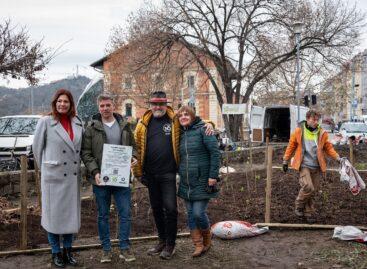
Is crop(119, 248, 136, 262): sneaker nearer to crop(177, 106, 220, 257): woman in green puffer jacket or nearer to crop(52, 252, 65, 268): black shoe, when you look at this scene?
crop(52, 252, 65, 268): black shoe

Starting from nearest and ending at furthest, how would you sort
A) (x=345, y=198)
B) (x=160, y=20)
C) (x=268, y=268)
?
1. (x=268, y=268)
2. (x=345, y=198)
3. (x=160, y=20)

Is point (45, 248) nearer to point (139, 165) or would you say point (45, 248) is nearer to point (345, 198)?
point (139, 165)

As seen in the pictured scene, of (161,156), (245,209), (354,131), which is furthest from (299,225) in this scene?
(354,131)

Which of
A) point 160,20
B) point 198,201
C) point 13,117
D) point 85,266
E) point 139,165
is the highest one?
point 160,20

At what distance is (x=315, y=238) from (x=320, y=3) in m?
21.8

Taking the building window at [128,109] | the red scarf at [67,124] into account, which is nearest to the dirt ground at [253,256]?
the red scarf at [67,124]

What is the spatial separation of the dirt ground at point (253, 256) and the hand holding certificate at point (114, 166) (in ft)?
2.96

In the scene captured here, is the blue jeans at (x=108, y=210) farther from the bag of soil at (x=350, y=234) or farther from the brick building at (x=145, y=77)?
the brick building at (x=145, y=77)

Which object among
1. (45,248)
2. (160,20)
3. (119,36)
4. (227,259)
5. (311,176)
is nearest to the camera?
(227,259)

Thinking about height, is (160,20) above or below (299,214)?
above

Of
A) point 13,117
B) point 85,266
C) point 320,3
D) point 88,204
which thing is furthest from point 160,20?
point 85,266

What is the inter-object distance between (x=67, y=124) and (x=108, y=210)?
1.03 metres

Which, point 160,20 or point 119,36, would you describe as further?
point 119,36

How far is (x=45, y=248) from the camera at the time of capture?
18.4 feet
